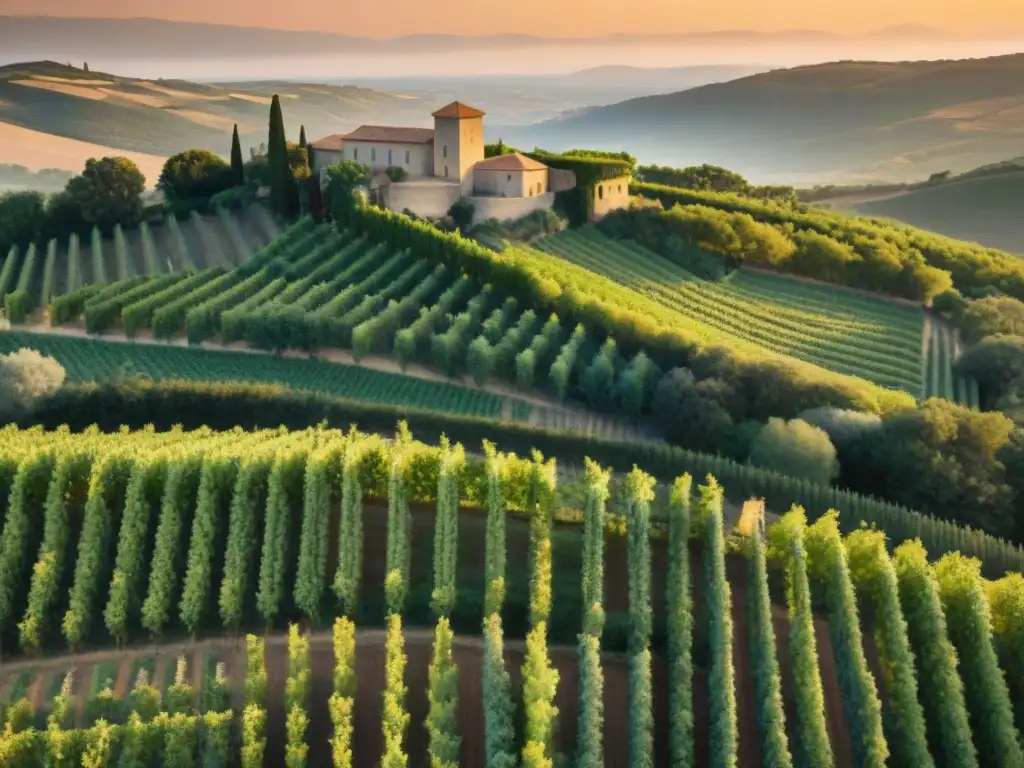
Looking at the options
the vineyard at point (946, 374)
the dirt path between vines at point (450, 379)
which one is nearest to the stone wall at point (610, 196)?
the vineyard at point (946, 374)

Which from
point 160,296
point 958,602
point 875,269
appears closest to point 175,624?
point 958,602

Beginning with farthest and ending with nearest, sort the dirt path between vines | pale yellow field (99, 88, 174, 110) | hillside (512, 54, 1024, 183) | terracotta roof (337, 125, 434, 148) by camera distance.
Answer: hillside (512, 54, 1024, 183) < pale yellow field (99, 88, 174, 110) < terracotta roof (337, 125, 434, 148) < the dirt path between vines

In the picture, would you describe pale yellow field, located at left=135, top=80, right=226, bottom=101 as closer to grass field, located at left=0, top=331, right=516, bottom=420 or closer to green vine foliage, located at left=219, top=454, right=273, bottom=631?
grass field, located at left=0, top=331, right=516, bottom=420

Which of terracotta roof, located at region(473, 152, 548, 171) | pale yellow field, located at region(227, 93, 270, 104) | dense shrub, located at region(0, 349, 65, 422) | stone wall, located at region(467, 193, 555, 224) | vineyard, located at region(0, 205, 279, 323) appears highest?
pale yellow field, located at region(227, 93, 270, 104)

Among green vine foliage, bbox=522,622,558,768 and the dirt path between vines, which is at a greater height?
the dirt path between vines

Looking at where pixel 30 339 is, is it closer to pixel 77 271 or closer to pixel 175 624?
pixel 77 271

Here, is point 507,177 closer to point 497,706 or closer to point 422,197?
point 422,197

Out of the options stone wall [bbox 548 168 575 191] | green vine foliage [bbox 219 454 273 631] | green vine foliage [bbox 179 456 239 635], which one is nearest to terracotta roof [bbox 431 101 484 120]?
stone wall [bbox 548 168 575 191]
